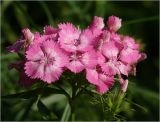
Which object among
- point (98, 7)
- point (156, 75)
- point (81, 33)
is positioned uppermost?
point (98, 7)

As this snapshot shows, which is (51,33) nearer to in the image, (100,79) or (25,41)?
(25,41)

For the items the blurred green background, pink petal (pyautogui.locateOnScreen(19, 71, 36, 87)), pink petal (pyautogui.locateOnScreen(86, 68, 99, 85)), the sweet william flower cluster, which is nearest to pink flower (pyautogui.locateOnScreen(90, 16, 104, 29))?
the sweet william flower cluster

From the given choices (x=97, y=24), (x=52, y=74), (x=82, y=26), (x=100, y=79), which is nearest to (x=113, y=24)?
(x=97, y=24)

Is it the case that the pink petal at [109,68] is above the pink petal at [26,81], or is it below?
above

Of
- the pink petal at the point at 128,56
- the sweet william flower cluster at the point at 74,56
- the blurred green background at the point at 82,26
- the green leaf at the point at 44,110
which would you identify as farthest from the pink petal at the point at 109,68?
the blurred green background at the point at 82,26

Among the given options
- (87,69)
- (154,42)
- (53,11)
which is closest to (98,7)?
(53,11)

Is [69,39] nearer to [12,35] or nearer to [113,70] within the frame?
[113,70]

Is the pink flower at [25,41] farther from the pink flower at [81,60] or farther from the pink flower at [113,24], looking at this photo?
the pink flower at [113,24]
